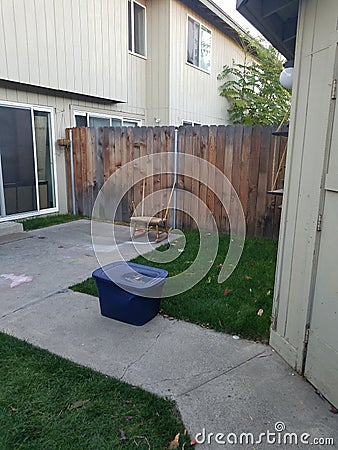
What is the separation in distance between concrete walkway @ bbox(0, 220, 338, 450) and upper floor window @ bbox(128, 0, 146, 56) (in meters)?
7.22

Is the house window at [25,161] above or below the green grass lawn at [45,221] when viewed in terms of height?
above

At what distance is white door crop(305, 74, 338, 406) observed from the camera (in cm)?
183

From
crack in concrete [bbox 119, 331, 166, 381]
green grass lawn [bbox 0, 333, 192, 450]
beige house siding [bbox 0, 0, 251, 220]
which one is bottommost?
crack in concrete [bbox 119, 331, 166, 381]

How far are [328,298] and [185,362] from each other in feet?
3.32

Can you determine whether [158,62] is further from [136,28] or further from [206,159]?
[206,159]

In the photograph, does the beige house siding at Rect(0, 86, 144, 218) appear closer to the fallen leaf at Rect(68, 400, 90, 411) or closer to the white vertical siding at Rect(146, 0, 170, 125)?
the white vertical siding at Rect(146, 0, 170, 125)

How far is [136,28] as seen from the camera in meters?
8.66

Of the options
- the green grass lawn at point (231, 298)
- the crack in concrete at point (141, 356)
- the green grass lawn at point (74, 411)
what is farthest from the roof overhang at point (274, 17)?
the green grass lawn at point (74, 411)

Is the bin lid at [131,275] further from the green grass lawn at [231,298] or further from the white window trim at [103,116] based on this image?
the white window trim at [103,116]

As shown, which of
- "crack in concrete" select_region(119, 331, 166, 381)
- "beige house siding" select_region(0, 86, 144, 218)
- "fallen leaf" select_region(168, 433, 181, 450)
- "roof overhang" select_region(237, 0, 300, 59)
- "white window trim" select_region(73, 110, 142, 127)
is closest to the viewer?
"fallen leaf" select_region(168, 433, 181, 450)

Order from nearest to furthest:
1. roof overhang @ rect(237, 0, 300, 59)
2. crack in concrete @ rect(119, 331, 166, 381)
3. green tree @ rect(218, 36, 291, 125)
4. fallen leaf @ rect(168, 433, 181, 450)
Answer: fallen leaf @ rect(168, 433, 181, 450) < crack in concrete @ rect(119, 331, 166, 381) < roof overhang @ rect(237, 0, 300, 59) < green tree @ rect(218, 36, 291, 125)

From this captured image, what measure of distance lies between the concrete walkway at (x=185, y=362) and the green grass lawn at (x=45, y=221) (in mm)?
2615

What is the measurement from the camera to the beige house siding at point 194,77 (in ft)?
29.1

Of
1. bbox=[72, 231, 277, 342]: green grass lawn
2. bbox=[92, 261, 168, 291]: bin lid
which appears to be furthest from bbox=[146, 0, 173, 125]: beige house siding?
bbox=[92, 261, 168, 291]: bin lid
